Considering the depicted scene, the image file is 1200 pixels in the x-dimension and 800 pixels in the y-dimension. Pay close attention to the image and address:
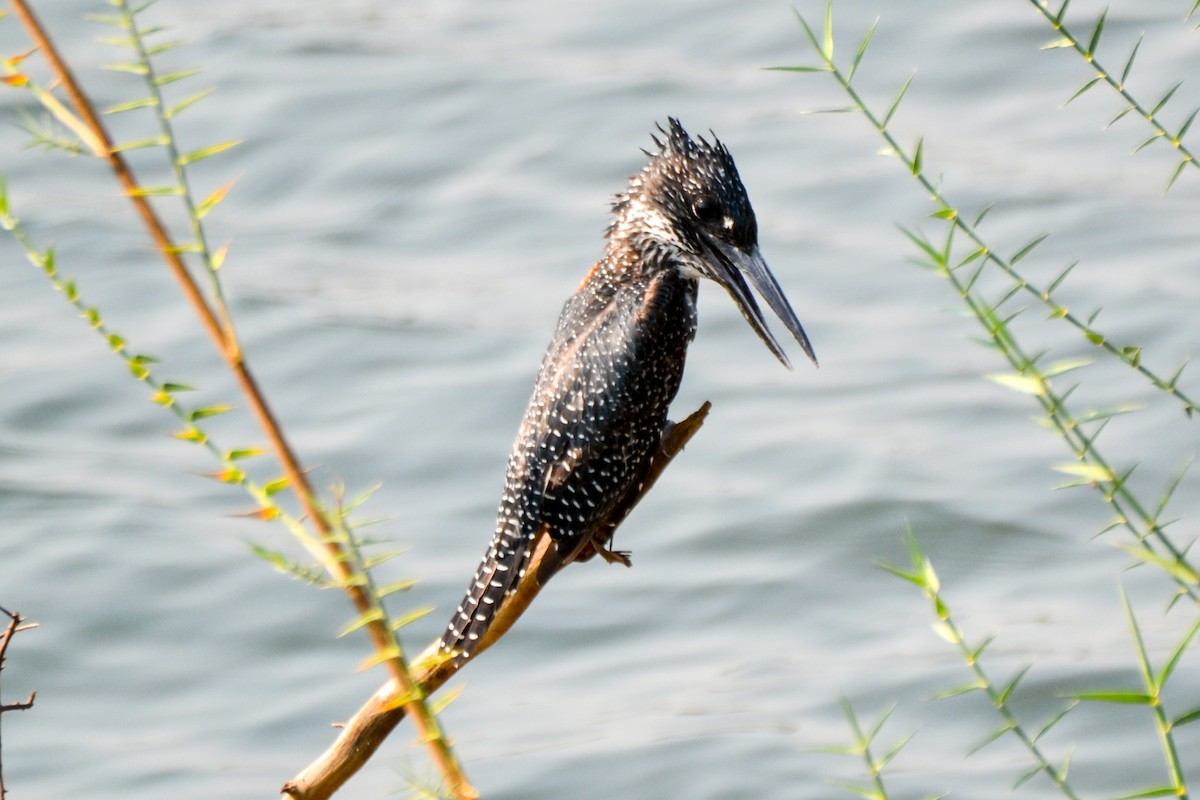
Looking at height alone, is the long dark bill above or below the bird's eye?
below

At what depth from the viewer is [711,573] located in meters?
8.37

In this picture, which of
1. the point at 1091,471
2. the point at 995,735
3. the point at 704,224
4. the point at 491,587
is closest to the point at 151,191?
the point at 1091,471

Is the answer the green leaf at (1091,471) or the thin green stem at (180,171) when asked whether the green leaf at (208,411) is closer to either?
the thin green stem at (180,171)

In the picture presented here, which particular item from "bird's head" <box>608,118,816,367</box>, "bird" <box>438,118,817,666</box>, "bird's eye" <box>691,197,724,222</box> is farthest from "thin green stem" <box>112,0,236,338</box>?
"bird's eye" <box>691,197,724,222</box>

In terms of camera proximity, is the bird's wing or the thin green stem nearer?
the thin green stem

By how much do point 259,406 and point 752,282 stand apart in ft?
9.71

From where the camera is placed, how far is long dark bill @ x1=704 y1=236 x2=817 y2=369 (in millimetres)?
4070

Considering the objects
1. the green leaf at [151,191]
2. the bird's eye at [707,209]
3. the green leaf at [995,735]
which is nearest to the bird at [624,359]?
the bird's eye at [707,209]

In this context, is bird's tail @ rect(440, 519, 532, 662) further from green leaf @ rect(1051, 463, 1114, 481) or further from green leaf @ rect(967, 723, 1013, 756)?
green leaf @ rect(1051, 463, 1114, 481)

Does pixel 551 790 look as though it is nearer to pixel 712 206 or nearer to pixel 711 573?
pixel 711 573

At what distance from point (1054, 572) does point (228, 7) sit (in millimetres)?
7130

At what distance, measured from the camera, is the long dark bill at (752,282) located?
13.4ft

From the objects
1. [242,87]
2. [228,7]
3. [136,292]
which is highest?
[228,7]

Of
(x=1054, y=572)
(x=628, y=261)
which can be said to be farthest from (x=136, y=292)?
(x=628, y=261)
